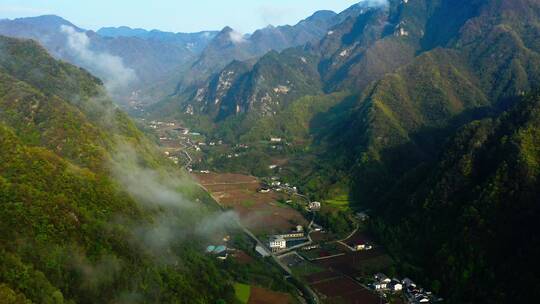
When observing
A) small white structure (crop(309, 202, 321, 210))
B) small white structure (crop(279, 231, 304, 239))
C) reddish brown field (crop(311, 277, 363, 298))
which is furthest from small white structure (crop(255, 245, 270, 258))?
small white structure (crop(309, 202, 321, 210))

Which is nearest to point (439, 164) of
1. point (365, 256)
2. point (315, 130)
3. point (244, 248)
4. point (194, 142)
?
point (365, 256)

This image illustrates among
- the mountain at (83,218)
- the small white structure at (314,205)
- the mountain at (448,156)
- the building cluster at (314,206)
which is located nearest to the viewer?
the mountain at (83,218)

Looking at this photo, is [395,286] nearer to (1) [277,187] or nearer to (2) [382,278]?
(2) [382,278]

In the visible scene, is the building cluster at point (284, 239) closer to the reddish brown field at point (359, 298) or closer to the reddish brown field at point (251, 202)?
the reddish brown field at point (251, 202)

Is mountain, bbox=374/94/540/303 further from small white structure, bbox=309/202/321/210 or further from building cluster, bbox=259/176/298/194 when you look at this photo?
building cluster, bbox=259/176/298/194

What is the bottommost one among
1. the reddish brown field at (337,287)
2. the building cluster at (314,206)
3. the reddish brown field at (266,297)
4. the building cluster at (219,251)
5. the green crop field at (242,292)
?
the reddish brown field at (337,287)

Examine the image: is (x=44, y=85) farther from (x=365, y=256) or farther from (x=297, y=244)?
(x=365, y=256)

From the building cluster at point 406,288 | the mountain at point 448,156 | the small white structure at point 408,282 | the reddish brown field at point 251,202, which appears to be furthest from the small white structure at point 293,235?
the small white structure at point 408,282
